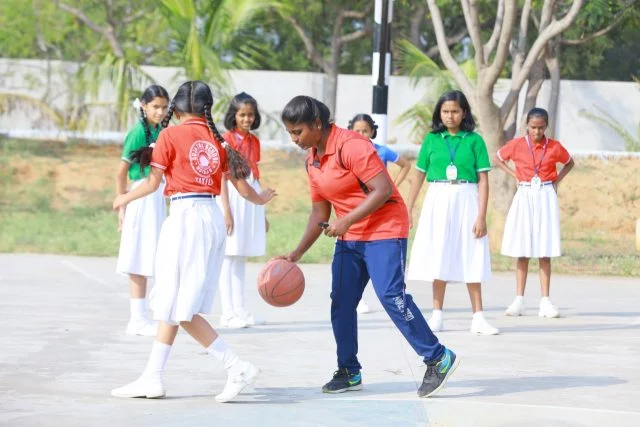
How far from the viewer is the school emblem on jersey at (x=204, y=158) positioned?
8180 mm

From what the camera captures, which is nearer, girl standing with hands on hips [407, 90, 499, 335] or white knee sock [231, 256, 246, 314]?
girl standing with hands on hips [407, 90, 499, 335]

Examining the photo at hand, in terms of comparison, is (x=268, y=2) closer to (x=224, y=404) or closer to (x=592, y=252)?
(x=592, y=252)

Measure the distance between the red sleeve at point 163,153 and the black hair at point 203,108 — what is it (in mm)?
217

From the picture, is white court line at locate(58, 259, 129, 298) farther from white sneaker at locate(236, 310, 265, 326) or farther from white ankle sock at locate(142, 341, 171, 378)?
white ankle sock at locate(142, 341, 171, 378)

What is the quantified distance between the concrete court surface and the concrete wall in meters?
18.5

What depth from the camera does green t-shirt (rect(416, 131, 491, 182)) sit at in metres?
11.3

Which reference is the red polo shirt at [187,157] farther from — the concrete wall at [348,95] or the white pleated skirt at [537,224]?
the concrete wall at [348,95]

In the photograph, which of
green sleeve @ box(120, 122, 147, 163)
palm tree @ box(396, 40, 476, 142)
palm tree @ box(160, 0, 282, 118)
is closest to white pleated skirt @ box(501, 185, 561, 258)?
green sleeve @ box(120, 122, 147, 163)

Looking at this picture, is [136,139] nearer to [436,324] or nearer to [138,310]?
[138,310]

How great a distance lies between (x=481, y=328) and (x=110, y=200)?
15.6 metres

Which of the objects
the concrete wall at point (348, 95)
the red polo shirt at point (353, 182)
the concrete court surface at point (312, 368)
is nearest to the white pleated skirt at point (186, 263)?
the concrete court surface at point (312, 368)

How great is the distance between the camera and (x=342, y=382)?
8.59 meters

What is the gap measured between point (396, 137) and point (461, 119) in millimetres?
21449

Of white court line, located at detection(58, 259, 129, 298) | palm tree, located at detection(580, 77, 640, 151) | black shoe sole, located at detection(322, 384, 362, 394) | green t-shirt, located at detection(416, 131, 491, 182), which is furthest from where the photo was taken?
palm tree, located at detection(580, 77, 640, 151)
